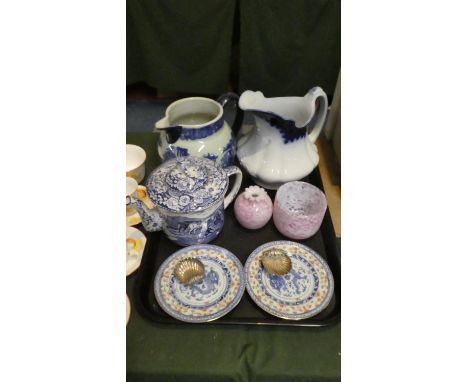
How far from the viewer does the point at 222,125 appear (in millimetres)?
727

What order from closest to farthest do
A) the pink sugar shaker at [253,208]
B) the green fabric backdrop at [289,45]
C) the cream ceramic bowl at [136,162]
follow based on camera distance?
the pink sugar shaker at [253,208] < the cream ceramic bowl at [136,162] < the green fabric backdrop at [289,45]

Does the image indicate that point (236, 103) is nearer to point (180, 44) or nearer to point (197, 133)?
point (197, 133)

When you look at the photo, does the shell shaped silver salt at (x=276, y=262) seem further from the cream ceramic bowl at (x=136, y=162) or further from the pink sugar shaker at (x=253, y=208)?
the cream ceramic bowl at (x=136, y=162)

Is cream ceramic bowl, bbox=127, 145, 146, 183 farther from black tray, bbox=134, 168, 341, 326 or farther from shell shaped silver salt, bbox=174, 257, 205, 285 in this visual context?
shell shaped silver salt, bbox=174, 257, 205, 285

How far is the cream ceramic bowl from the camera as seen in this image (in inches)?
29.5

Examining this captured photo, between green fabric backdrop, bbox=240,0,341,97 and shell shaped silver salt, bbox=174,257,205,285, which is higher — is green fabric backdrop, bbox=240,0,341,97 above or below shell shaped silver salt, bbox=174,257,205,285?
above

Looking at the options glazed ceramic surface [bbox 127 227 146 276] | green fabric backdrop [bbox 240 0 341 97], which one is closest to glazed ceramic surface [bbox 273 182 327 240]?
glazed ceramic surface [bbox 127 227 146 276]

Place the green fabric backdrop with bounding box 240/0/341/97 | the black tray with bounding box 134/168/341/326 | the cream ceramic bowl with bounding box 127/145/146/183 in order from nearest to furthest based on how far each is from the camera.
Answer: the black tray with bounding box 134/168/341/326
the cream ceramic bowl with bounding box 127/145/146/183
the green fabric backdrop with bounding box 240/0/341/97

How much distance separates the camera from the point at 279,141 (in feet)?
2.28

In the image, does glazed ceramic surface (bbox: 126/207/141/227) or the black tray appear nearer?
the black tray

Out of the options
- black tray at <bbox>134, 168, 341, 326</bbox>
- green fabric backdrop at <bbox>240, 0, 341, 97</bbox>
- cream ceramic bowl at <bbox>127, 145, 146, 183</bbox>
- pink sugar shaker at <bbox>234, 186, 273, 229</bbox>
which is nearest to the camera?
black tray at <bbox>134, 168, 341, 326</bbox>

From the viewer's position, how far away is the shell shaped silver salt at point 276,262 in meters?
0.59

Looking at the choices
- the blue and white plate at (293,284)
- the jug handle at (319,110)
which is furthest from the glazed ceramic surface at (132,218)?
the jug handle at (319,110)

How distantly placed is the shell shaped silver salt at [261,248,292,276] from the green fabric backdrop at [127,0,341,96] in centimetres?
135
